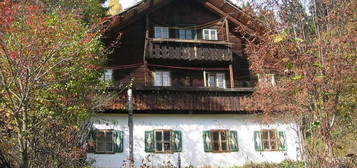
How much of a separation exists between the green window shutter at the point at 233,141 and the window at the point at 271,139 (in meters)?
1.04

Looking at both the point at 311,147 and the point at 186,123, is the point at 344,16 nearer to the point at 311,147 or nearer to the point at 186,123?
the point at 311,147

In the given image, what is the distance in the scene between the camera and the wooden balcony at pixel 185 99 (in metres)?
17.6

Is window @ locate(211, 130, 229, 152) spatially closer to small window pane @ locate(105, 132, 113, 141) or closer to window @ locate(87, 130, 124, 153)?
window @ locate(87, 130, 124, 153)

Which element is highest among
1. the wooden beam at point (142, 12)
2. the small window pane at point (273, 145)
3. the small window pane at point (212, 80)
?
the wooden beam at point (142, 12)

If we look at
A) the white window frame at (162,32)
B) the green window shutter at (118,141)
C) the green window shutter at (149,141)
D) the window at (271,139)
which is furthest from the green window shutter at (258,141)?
the white window frame at (162,32)

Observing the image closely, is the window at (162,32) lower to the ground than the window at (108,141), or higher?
higher

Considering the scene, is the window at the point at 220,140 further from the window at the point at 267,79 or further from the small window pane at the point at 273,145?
the window at the point at 267,79

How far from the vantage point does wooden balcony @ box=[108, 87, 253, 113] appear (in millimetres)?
17638

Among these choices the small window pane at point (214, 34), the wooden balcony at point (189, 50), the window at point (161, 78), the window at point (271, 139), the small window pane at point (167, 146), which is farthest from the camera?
the small window pane at point (214, 34)

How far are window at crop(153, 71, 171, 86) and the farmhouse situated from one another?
0.05m

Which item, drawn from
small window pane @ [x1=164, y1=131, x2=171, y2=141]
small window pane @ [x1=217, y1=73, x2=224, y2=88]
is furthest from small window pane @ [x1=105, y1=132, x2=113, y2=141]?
small window pane @ [x1=217, y1=73, x2=224, y2=88]

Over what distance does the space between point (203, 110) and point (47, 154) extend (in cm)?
1061

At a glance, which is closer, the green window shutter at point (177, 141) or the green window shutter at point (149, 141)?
the green window shutter at point (149, 141)

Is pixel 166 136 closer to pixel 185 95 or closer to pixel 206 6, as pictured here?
pixel 185 95
